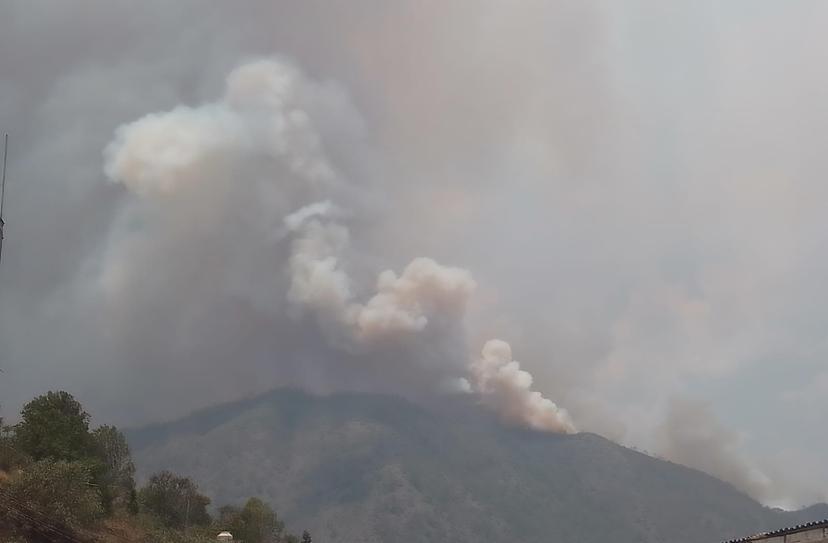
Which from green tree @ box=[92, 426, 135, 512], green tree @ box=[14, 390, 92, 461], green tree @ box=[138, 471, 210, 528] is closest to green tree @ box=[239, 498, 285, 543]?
green tree @ box=[138, 471, 210, 528]

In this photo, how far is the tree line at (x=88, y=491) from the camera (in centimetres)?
5678

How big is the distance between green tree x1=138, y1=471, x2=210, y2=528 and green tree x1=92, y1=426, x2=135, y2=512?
7.48 metres

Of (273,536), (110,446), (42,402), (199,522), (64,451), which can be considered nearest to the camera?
(64,451)

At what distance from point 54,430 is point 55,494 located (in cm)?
2750

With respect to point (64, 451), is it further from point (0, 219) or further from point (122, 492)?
point (0, 219)

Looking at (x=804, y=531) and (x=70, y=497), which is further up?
(x=804, y=531)

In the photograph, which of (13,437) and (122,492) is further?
(122,492)

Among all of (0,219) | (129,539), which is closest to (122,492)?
(129,539)

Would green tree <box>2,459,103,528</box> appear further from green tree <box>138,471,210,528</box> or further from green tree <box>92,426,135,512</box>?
green tree <box>138,471,210,528</box>

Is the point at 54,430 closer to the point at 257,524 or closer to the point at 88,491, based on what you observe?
the point at 88,491

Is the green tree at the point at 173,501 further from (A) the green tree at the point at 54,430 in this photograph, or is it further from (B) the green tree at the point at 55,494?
(B) the green tree at the point at 55,494

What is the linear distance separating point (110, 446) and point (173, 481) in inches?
672

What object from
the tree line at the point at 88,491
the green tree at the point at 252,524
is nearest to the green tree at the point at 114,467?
the tree line at the point at 88,491

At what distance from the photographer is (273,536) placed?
384 ft
